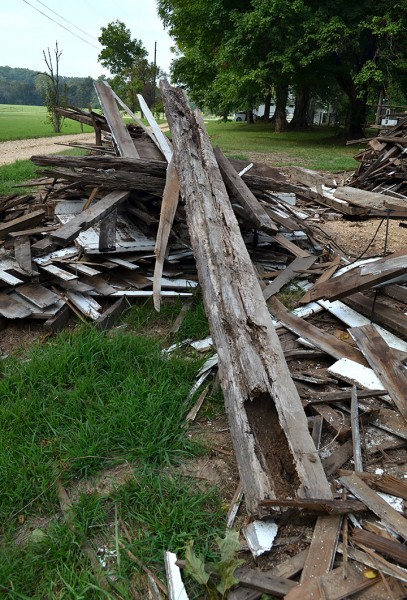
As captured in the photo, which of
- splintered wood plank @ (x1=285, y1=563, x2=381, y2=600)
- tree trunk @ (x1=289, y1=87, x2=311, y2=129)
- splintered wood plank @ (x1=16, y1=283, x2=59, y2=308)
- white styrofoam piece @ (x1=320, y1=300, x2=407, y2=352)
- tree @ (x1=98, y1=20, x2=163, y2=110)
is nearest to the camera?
splintered wood plank @ (x1=285, y1=563, x2=381, y2=600)

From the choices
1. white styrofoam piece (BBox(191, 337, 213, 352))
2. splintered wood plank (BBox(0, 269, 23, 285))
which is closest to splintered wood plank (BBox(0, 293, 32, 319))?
splintered wood plank (BBox(0, 269, 23, 285))

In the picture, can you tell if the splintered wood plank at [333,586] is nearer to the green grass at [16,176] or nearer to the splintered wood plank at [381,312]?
the splintered wood plank at [381,312]

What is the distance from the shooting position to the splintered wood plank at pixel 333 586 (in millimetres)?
1821

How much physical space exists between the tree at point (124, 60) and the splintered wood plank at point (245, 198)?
1695 inches

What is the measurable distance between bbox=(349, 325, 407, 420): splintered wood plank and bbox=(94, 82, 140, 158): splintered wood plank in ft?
11.9

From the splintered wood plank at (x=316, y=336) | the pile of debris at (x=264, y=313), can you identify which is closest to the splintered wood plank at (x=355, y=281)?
the pile of debris at (x=264, y=313)

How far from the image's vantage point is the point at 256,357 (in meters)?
2.78

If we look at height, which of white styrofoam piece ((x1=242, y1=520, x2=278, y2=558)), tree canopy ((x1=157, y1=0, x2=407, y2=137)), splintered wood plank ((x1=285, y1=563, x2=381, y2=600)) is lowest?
white styrofoam piece ((x1=242, y1=520, x2=278, y2=558))

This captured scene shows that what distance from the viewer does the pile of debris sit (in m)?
2.10

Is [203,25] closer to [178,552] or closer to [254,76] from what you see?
[254,76]

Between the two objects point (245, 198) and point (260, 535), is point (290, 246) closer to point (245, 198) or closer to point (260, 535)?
point (245, 198)

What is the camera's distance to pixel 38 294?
4398 millimetres

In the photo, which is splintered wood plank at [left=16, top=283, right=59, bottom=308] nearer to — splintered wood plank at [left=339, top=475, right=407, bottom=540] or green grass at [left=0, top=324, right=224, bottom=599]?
green grass at [left=0, top=324, right=224, bottom=599]

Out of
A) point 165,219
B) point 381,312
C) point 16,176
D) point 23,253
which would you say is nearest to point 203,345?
point 165,219
